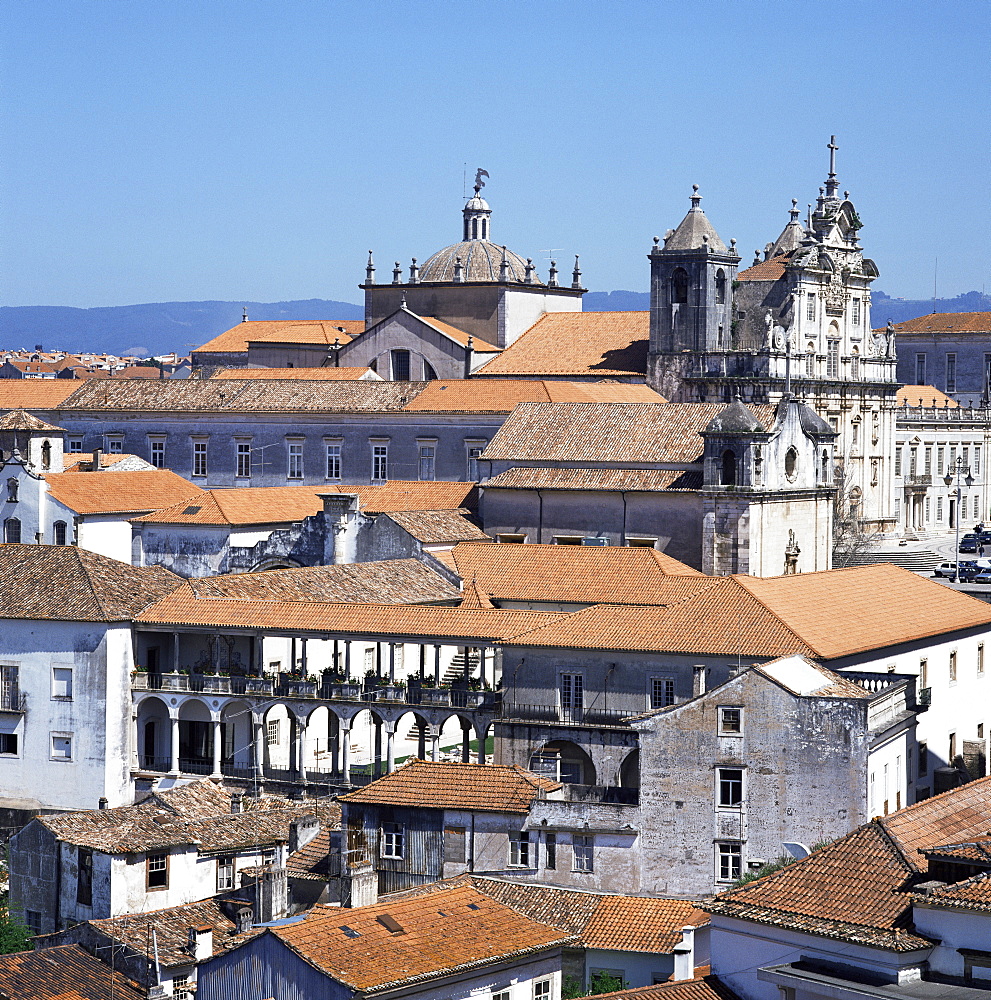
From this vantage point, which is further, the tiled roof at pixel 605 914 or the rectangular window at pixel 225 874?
the rectangular window at pixel 225 874

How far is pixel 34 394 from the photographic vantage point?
275 feet

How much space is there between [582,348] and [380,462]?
999cm

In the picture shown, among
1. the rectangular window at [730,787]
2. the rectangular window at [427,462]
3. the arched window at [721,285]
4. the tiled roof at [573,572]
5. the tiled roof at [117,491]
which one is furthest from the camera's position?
the arched window at [721,285]

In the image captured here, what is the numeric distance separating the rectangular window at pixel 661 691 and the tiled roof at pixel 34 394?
43054 millimetres

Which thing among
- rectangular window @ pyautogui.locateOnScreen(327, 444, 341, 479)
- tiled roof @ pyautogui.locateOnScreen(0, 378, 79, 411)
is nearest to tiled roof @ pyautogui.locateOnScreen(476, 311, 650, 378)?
rectangular window @ pyautogui.locateOnScreen(327, 444, 341, 479)

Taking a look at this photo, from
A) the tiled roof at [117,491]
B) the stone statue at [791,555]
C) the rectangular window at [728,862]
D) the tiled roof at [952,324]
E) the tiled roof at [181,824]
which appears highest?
the tiled roof at [952,324]

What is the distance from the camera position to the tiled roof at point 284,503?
64125 mm

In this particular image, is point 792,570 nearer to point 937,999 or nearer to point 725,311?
point 725,311

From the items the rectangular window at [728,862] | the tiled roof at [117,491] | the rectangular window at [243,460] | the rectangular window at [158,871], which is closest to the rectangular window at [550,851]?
the rectangular window at [728,862]

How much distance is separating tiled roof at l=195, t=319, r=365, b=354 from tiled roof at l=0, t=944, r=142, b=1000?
185 ft

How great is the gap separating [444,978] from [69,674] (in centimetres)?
2311

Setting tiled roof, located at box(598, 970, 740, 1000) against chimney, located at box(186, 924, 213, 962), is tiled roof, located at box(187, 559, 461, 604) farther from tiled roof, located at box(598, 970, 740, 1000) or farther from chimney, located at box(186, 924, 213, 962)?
tiled roof, located at box(598, 970, 740, 1000)

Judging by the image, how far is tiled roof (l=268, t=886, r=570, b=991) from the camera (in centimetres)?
2973

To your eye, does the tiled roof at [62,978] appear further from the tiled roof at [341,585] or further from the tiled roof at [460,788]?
the tiled roof at [341,585]
